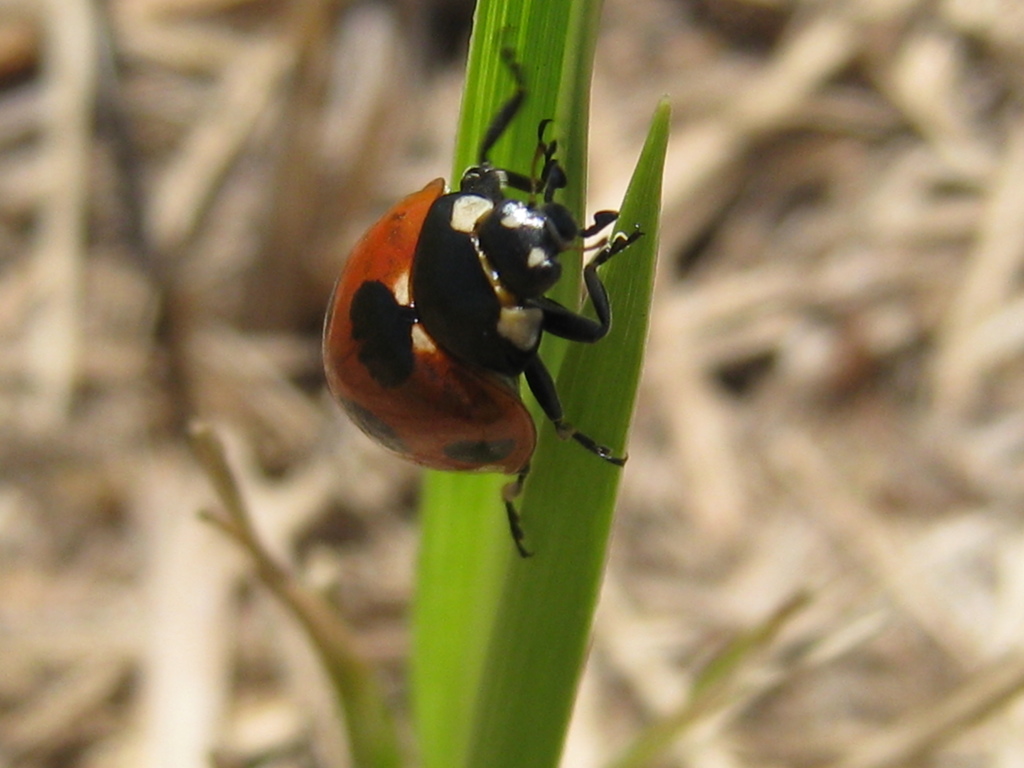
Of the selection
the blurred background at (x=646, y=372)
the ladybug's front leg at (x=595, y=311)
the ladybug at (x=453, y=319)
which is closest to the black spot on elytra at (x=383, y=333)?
the ladybug at (x=453, y=319)

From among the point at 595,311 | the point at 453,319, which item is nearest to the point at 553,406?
the point at 595,311

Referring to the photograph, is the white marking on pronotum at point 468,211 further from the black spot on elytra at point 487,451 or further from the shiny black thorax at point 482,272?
the black spot on elytra at point 487,451

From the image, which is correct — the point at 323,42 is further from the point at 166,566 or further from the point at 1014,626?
the point at 1014,626

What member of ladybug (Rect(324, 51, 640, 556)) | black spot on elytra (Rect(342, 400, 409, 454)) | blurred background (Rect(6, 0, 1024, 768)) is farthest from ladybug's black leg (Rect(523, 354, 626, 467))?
blurred background (Rect(6, 0, 1024, 768))

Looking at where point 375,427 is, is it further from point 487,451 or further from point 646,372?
point 646,372

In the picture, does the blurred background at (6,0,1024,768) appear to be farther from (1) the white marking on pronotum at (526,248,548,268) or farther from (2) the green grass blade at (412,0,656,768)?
(1) the white marking on pronotum at (526,248,548,268)

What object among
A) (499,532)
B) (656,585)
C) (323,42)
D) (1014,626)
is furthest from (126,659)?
(1014,626)

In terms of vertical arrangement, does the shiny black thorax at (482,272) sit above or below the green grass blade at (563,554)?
above
